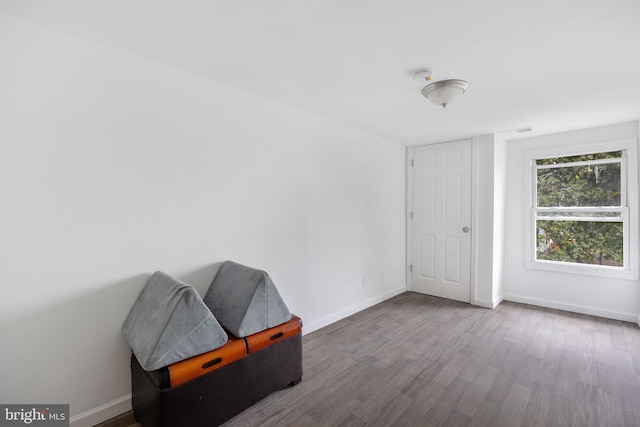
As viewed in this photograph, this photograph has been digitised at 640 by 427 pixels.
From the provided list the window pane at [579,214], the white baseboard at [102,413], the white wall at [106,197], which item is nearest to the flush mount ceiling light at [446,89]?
the white wall at [106,197]

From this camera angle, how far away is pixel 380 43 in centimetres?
171

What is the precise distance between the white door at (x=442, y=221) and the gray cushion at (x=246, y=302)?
9.36 ft

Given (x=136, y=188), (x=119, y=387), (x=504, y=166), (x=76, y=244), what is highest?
(x=504, y=166)

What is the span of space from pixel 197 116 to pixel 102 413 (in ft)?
6.51

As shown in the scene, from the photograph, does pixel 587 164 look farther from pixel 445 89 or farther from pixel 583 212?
pixel 445 89

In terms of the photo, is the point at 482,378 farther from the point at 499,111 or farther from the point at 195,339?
the point at 499,111

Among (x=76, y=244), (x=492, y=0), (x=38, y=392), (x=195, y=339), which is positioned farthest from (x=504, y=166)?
(x=38, y=392)

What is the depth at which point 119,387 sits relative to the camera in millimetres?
1868

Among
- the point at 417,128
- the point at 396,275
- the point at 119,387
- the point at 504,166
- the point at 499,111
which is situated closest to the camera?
the point at 119,387

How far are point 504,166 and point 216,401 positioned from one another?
4.18 metres

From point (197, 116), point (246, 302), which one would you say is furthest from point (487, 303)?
point (197, 116)

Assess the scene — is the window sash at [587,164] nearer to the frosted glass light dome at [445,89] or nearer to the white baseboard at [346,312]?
the white baseboard at [346,312]

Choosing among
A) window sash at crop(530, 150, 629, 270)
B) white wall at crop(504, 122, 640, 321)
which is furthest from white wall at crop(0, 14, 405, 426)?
window sash at crop(530, 150, 629, 270)

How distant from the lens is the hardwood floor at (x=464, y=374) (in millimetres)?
1862
